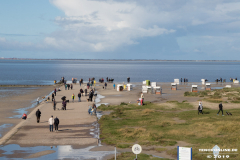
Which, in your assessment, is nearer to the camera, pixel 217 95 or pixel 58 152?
pixel 58 152

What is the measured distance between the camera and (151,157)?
54.2 ft

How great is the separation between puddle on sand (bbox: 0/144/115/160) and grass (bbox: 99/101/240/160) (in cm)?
220

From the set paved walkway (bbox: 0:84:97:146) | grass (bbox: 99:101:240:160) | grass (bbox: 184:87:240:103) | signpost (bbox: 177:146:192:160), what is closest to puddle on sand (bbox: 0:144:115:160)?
paved walkway (bbox: 0:84:97:146)

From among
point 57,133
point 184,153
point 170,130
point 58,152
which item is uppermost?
point 184,153

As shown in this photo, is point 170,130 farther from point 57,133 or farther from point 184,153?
point 184,153

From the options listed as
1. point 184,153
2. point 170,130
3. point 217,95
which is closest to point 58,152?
point 184,153

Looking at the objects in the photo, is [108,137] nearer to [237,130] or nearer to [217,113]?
[237,130]

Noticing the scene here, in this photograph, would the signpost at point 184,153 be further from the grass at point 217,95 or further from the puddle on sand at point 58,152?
the grass at point 217,95

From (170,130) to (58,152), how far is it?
9.43 metres

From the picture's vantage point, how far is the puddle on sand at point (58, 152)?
56.3 ft

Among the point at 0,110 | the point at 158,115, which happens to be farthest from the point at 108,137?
Result: the point at 0,110

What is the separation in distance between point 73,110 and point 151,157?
785 inches

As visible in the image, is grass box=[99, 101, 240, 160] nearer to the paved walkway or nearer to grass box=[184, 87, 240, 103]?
the paved walkway

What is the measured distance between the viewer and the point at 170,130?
2273 centimetres
